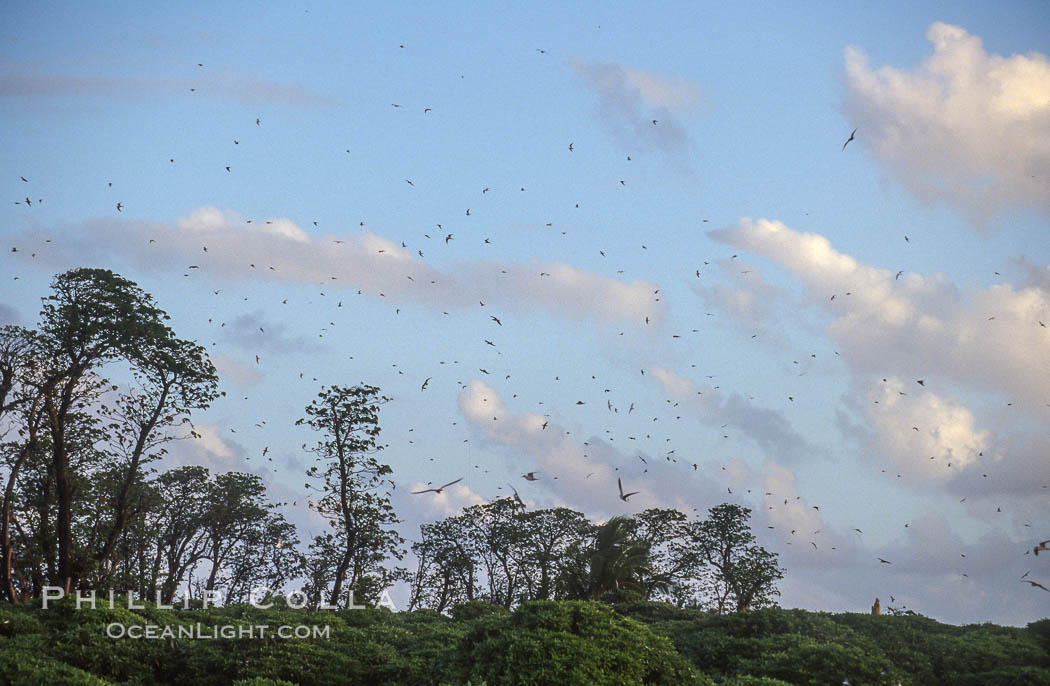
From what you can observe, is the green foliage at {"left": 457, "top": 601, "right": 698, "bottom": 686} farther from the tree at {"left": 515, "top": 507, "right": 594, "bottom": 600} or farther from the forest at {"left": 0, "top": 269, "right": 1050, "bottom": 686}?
the tree at {"left": 515, "top": 507, "right": 594, "bottom": 600}

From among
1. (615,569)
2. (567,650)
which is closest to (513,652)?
(567,650)

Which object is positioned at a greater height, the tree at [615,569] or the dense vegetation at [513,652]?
the tree at [615,569]

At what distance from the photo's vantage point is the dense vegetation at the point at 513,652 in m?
15.5

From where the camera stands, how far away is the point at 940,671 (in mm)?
23766

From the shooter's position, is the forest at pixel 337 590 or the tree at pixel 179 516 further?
the tree at pixel 179 516

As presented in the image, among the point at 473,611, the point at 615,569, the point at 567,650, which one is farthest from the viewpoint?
the point at 615,569

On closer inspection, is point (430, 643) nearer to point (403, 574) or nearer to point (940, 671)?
point (940, 671)

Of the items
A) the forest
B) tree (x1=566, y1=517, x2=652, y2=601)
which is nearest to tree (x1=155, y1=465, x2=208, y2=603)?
the forest

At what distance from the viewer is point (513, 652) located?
15297 millimetres

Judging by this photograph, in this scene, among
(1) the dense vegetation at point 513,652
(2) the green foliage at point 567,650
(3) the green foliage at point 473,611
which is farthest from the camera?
(3) the green foliage at point 473,611

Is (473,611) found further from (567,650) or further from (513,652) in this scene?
(567,650)

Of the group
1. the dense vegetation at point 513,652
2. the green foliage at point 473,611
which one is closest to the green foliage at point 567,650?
the dense vegetation at point 513,652

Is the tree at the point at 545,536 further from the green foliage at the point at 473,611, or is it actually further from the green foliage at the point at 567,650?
the green foliage at the point at 567,650

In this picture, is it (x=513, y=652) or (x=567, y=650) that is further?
(x=513, y=652)
